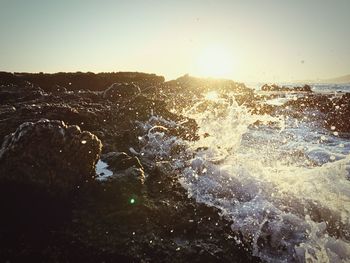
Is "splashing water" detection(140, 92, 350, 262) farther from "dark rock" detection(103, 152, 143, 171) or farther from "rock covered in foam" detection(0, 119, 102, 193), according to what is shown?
"rock covered in foam" detection(0, 119, 102, 193)

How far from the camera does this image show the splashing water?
157 inches

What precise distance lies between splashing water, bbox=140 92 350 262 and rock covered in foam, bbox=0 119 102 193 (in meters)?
1.95

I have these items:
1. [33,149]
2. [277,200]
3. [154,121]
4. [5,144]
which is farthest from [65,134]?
[154,121]

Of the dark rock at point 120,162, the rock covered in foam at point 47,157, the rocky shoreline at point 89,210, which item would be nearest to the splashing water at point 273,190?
the rocky shoreline at point 89,210

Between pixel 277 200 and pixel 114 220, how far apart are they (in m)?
2.56

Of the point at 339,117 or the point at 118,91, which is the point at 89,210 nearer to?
the point at 339,117

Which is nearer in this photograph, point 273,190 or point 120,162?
point 273,190

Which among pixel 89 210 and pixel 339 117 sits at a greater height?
pixel 89 210

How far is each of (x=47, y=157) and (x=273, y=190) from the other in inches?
144

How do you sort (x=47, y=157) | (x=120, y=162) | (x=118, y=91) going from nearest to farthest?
(x=47, y=157), (x=120, y=162), (x=118, y=91)

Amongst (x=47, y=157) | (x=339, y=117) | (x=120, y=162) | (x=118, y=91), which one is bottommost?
(x=339, y=117)

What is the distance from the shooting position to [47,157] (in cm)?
466

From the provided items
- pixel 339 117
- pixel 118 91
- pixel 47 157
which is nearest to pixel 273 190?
pixel 47 157

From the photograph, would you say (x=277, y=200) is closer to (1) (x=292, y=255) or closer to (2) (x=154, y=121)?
(1) (x=292, y=255)
